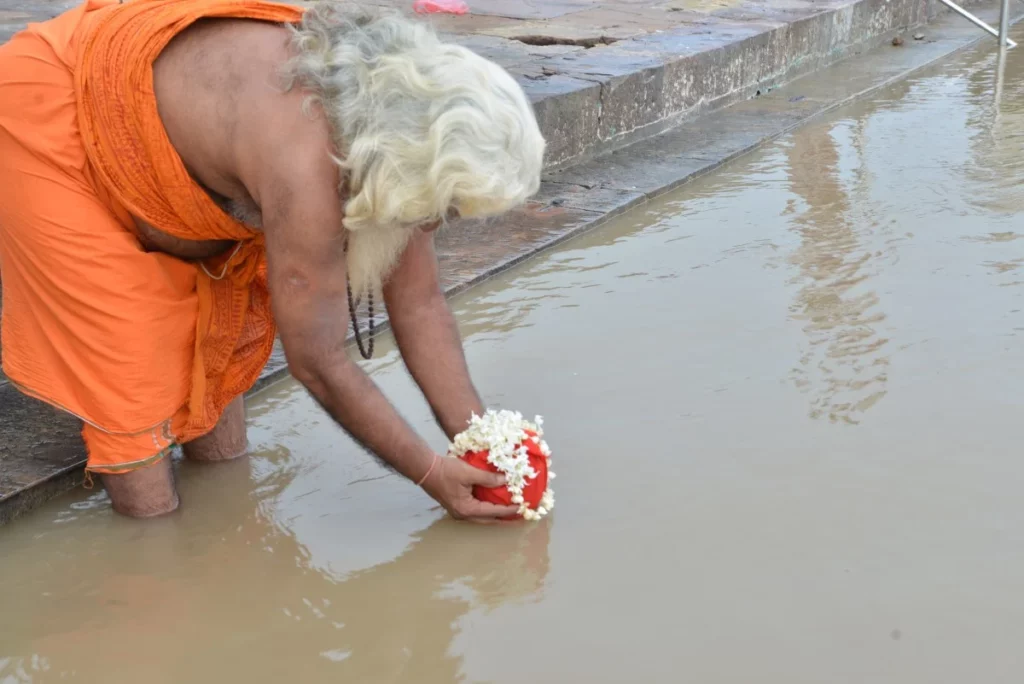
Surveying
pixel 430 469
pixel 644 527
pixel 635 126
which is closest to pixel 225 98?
pixel 430 469

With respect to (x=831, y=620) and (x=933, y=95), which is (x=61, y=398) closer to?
(x=831, y=620)

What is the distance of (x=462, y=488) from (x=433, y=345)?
12.0 inches

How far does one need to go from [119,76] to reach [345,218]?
1.87 ft

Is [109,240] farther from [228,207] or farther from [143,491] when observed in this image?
[143,491]

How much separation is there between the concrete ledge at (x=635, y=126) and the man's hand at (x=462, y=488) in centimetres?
86

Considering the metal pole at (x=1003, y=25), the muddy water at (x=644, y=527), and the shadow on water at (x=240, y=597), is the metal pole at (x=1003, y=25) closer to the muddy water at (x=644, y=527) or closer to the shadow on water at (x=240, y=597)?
the muddy water at (x=644, y=527)

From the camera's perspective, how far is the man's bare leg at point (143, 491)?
2.50 m

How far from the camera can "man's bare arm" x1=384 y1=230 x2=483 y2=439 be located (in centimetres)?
245

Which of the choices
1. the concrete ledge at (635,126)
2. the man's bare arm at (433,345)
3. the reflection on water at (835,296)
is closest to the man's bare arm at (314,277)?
the man's bare arm at (433,345)

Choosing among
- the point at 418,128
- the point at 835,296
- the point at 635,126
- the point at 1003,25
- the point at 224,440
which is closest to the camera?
the point at 418,128

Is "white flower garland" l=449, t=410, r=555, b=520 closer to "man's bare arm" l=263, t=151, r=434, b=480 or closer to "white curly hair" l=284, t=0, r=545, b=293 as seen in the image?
"man's bare arm" l=263, t=151, r=434, b=480

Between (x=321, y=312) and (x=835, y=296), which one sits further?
(x=835, y=296)

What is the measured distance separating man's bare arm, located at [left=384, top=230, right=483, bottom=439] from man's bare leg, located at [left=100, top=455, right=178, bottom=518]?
0.56 m

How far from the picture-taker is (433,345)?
2.47 meters
